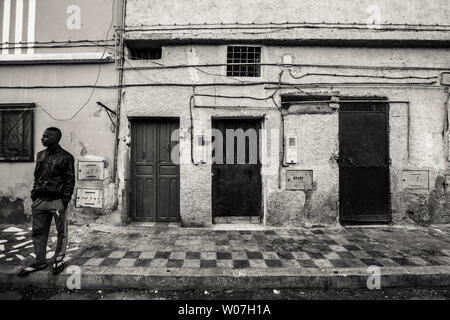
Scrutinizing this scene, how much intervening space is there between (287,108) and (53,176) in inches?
198

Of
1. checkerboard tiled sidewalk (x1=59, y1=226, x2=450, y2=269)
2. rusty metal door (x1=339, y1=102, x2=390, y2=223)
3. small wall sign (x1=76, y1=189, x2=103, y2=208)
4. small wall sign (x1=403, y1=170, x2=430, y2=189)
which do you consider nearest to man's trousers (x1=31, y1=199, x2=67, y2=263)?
checkerboard tiled sidewalk (x1=59, y1=226, x2=450, y2=269)

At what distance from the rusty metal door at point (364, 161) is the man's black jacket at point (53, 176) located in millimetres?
5845

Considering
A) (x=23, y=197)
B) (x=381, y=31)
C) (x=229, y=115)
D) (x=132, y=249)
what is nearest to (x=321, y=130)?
(x=229, y=115)

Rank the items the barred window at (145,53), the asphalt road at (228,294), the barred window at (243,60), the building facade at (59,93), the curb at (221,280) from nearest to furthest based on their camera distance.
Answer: the asphalt road at (228,294), the curb at (221,280), the building facade at (59,93), the barred window at (243,60), the barred window at (145,53)

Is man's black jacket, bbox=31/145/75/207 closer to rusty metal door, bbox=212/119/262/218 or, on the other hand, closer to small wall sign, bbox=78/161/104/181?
small wall sign, bbox=78/161/104/181

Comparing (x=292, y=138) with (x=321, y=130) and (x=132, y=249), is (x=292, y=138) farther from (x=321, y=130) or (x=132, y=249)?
(x=132, y=249)

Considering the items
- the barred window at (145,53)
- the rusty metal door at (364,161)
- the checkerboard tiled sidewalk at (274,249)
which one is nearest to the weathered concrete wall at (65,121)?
the barred window at (145,53)

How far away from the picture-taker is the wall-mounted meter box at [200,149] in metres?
6.05

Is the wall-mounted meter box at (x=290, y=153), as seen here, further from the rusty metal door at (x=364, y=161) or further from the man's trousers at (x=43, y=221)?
the man's trousers at (x=43, y=221)

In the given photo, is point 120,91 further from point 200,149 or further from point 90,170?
point 200,149

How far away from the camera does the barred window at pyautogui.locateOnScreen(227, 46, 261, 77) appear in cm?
624

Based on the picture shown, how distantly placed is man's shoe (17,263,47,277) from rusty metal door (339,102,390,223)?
6215 millimetres

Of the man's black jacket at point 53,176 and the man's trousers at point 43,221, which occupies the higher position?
the man's black jacket at point 53,176

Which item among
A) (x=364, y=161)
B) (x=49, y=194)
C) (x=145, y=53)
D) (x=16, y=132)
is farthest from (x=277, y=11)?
(x=16, y=132)
